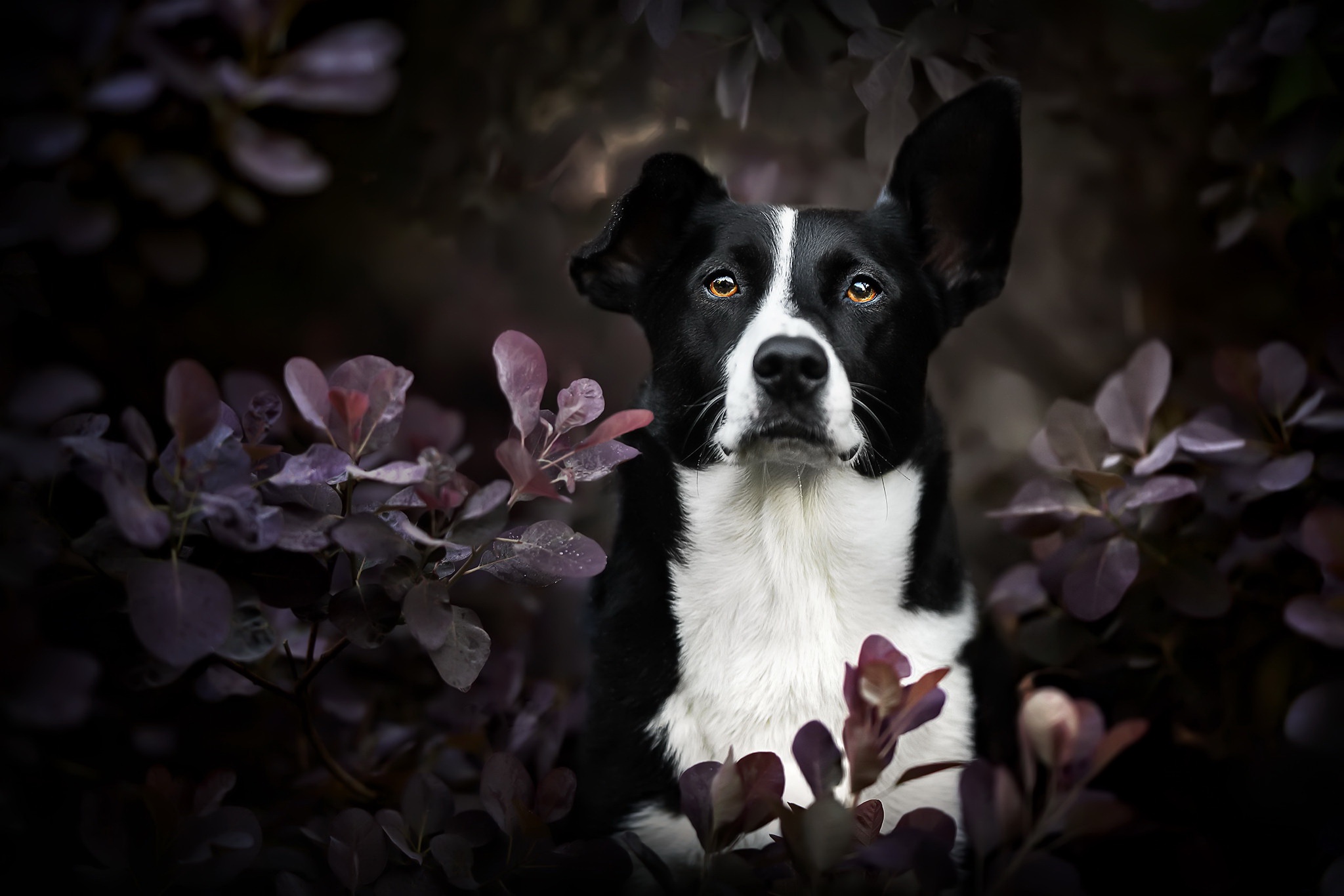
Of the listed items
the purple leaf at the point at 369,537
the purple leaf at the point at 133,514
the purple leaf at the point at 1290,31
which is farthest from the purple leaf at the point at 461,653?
the purple leaf at the point at 1290,31

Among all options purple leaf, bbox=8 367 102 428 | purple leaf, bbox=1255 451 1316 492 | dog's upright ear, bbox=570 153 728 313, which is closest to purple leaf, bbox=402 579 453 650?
purple leaf, bbox=8 367 102 428

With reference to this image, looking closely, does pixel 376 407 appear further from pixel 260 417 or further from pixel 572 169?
pixel 572 169

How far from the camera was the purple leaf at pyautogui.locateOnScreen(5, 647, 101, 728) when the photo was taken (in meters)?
0.77

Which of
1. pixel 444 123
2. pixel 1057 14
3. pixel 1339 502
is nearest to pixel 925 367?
pixel 1339 502

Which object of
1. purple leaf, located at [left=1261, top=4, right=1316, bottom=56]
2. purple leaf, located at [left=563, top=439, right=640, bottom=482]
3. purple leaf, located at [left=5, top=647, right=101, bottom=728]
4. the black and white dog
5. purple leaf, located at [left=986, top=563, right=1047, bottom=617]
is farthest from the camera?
purple leaf, located at [left=986, top=563, right=1047, bottom=617]

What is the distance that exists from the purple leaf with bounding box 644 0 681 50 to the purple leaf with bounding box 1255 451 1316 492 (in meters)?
1.06

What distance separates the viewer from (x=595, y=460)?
111 cm

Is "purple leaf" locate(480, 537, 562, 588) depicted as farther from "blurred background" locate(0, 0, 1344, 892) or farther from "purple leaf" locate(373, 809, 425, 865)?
"blurred background" locate(0, 0, 1344, 892)

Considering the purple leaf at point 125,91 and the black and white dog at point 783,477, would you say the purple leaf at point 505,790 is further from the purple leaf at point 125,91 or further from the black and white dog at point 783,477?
the purple leaf at point 125,91

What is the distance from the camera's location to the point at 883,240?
5.60 ft

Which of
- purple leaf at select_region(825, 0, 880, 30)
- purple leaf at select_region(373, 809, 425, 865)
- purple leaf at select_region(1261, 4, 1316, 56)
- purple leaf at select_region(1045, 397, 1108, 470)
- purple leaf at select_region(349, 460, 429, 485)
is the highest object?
purple leaf at select_region(1261, 4, 1316, 56)

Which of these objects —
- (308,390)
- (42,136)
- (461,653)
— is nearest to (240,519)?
(308,390)

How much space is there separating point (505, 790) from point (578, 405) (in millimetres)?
487

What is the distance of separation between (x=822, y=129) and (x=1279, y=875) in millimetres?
1776
